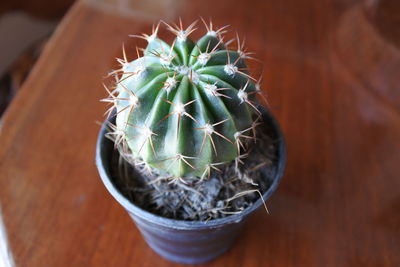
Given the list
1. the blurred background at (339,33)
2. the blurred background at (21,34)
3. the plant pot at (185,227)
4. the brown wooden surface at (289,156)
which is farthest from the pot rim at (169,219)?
the blurred background at (21,34)

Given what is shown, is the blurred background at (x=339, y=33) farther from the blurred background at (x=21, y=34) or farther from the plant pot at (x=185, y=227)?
the plant pot at (x=185, y=227)

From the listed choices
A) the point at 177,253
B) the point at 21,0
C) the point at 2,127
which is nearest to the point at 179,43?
the point at 177,253

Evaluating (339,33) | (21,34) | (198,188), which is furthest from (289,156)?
Answer: (21,34)

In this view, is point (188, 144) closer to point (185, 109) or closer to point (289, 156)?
point (185, 109)

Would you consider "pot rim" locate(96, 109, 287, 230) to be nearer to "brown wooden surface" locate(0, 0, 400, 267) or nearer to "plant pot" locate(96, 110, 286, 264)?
"plant pot" locate(96, 110, 286, 264)

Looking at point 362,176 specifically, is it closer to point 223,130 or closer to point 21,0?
point 223,130

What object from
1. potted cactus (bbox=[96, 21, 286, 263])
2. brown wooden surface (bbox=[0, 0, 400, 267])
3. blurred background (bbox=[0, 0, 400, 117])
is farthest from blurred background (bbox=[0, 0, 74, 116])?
potted cactus (bbox=[96, 21, 286, 263])

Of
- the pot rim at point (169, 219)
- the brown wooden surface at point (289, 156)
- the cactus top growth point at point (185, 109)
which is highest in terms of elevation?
the cactus top growth point at point (185, 109)
